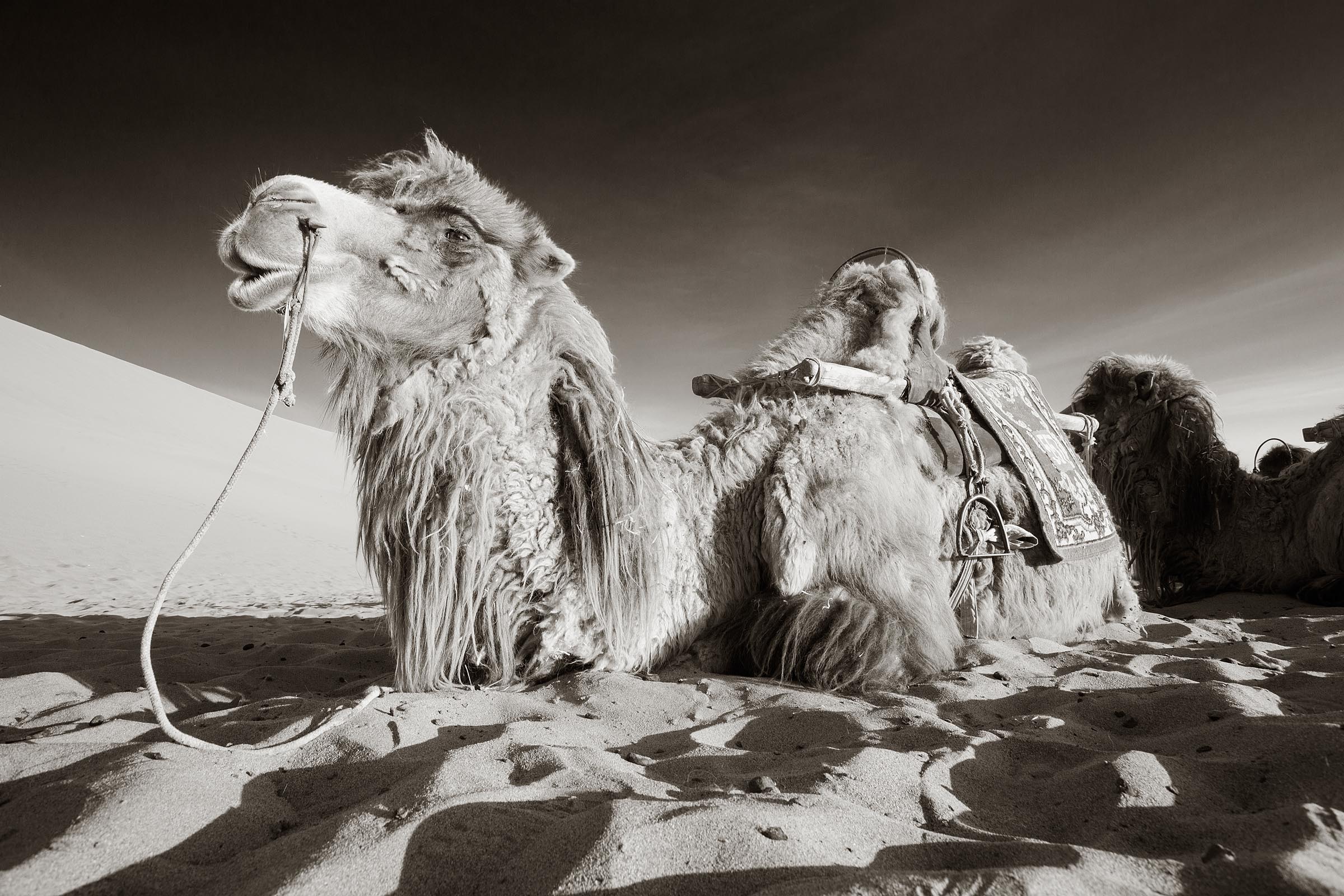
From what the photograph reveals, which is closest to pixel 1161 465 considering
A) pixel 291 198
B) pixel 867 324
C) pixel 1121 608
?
pixel 1121 608

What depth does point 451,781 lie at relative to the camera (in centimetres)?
136

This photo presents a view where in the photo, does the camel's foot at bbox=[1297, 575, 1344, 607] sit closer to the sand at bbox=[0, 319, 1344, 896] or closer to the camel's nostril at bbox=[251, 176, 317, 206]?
the sand at bbox=[0, 319, 1344, 896]

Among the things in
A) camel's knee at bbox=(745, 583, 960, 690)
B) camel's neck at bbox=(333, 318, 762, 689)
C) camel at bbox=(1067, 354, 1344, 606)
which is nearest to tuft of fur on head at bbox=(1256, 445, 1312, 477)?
camel at bbox=(1067, 354, 1344, 606)

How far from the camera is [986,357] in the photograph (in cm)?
418

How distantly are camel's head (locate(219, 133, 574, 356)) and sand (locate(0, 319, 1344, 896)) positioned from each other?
3.98ft

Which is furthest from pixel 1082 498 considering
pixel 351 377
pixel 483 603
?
pixel 351 377

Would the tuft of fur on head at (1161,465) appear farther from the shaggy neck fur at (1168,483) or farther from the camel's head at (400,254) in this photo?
the camel's head at (400,254)

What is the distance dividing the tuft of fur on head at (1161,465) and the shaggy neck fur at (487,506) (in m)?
4.38

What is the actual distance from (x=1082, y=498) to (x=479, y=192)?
10.1ft

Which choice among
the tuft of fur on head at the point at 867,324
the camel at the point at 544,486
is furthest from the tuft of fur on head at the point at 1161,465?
the camel at the point at 544,486

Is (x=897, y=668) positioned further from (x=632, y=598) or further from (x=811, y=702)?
(x=632, y=598)

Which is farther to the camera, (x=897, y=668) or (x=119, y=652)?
(x=119, y=652)

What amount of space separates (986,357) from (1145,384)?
6.31ft

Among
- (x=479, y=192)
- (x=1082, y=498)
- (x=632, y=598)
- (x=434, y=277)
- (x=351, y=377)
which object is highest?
(x=479, y=192)
